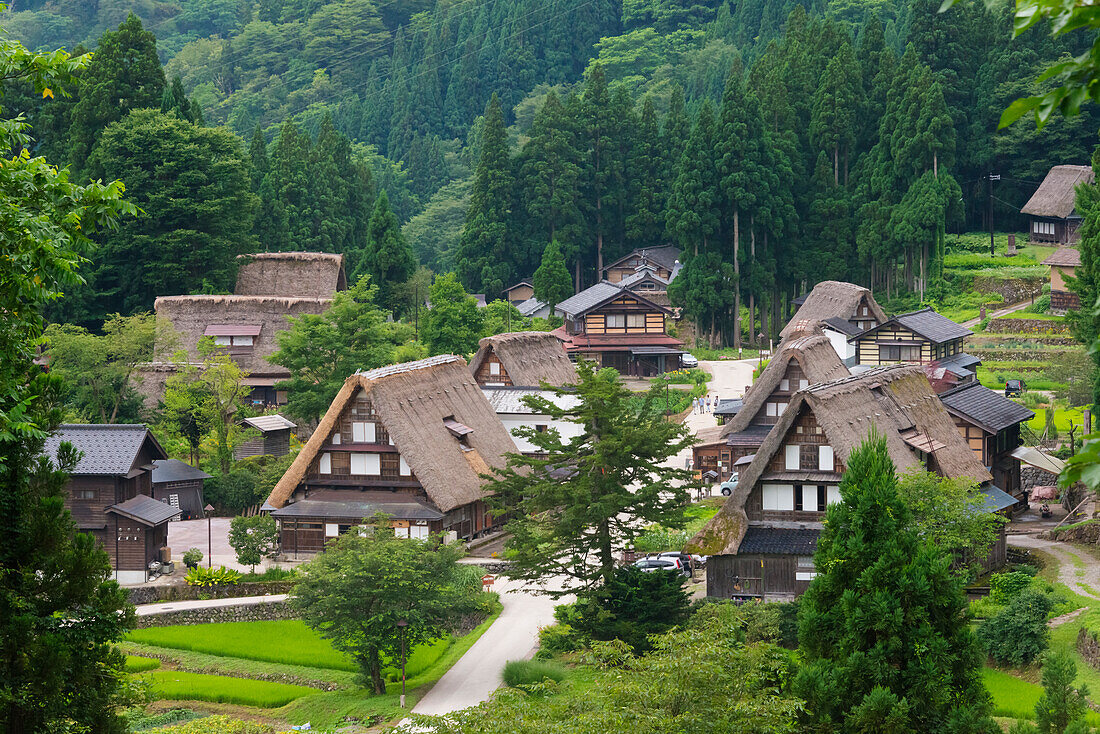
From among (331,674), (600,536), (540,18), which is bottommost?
(331,674)

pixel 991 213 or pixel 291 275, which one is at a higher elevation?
pixel 991 213

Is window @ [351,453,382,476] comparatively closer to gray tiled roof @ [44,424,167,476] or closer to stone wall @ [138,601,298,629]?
stone wall @ [138,601,298,629]

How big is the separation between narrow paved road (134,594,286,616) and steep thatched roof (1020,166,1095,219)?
4556 cm

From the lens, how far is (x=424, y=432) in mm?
38188

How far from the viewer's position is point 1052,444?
43.0m

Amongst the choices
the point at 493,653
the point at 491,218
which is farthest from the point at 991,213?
the point at 493,653

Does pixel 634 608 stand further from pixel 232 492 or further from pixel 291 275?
pixel 291 275

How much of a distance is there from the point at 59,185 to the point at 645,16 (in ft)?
366

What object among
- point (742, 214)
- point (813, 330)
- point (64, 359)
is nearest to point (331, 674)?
point (64, 359)

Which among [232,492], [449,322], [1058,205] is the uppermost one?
[1058,205]

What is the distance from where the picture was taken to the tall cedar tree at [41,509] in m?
13.2

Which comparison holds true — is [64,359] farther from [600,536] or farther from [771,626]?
[771,626]

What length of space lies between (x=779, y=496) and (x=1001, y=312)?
32913 millimetres

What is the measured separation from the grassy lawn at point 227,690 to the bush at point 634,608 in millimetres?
6057
